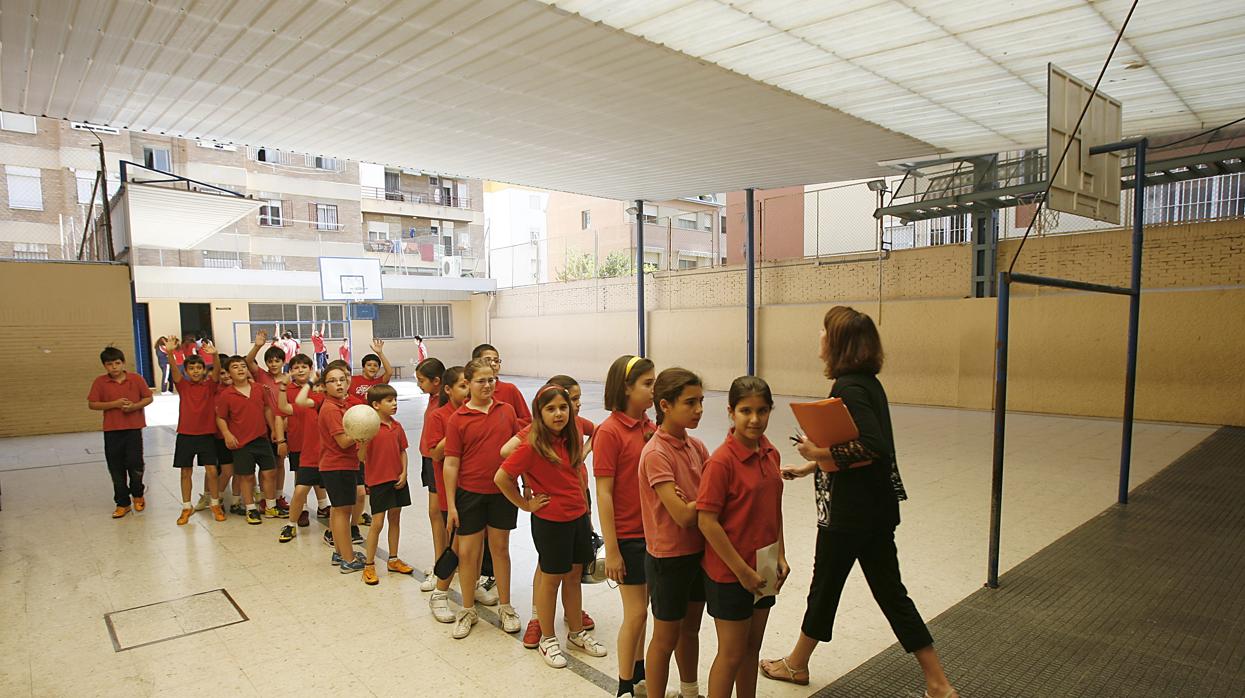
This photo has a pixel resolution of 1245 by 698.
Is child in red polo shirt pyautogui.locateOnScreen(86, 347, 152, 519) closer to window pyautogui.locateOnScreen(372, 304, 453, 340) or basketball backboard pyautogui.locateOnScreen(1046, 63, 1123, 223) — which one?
basketball backboard pyautogui.locateOnScreen(1046, 63, 1123, 223)

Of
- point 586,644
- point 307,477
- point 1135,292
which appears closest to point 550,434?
point 586,644

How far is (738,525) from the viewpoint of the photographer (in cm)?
218

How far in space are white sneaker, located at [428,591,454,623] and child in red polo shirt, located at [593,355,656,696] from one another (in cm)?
129

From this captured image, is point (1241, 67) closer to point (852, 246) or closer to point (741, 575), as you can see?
point (852, 246)

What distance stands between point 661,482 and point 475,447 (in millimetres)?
1469

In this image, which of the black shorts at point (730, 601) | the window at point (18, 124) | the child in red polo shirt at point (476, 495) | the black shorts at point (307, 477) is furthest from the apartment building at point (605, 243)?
the window at point (18, 124)

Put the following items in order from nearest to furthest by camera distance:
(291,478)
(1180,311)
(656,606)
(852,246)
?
1. (656,606)
2. (291,478)
3. (1180,311)
4. (852,246)

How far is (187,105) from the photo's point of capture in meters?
7.86

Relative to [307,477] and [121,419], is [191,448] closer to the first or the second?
[121,419]

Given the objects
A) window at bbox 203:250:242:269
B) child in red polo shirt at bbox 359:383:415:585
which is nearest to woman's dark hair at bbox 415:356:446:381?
child in red polo shirt at bbox 359:383:415:585

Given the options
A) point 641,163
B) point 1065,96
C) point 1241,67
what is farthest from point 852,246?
point 1065,96

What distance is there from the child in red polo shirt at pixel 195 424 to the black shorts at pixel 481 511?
3288mm

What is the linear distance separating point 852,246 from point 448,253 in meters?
16.2

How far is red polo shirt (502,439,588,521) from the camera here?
3.00 meters
